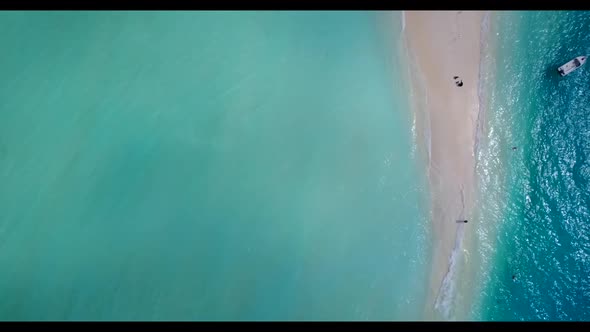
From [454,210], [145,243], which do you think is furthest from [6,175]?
[454,210]

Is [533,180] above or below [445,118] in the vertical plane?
below

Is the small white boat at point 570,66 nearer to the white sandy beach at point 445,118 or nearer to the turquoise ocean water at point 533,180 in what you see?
the turquoise ocean water at point 533,180

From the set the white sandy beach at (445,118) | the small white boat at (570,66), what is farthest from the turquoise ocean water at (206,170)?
the small white boat at (570,66)

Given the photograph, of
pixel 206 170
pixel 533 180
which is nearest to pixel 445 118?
pixel 533 180

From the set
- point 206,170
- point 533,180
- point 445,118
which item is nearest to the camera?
point 206,170

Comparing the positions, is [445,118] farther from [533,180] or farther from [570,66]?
[570,66]

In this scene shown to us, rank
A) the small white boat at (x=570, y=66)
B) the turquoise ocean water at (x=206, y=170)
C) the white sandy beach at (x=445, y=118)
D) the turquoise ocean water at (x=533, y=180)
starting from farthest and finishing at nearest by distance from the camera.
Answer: the small white boat at (x=570, y=66) → the turquoise ocean water at (x=533, y=180) → the white sandy beach at (x=445, y=118) → the turquoise ocean water at (x=206, y=170)

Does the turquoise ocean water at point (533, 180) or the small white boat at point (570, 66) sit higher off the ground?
the small white boat at point (570, 66)
